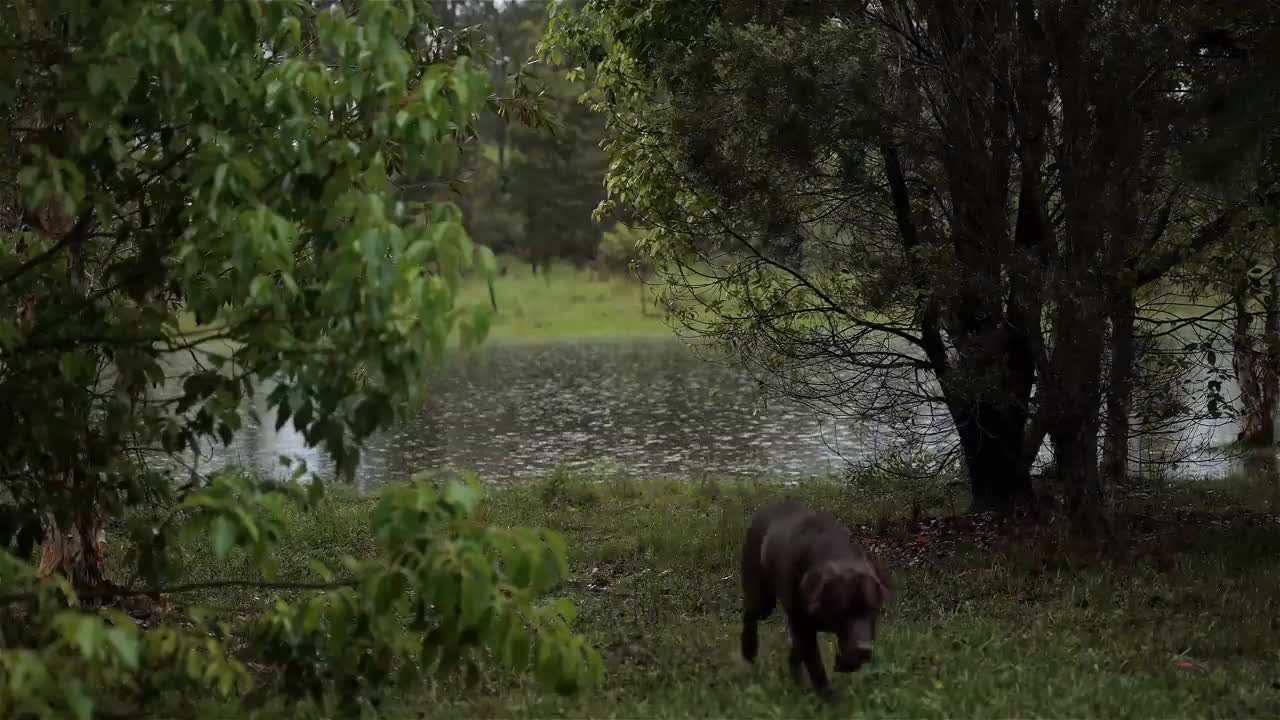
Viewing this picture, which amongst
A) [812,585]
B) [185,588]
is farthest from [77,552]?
[812,585]

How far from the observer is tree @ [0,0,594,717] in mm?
4902

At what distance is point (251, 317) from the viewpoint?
217 inches

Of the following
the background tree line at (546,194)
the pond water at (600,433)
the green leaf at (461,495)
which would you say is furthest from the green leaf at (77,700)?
the background tree line at (546,194)

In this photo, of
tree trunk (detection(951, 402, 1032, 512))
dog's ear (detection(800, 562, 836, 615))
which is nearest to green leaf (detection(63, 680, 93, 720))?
dog's ear (detection(800, 562, 836, 615))

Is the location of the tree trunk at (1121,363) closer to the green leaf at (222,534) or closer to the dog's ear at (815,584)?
the dog's ear at (815,584)

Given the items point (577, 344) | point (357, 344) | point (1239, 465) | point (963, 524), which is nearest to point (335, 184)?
point (357, 344)

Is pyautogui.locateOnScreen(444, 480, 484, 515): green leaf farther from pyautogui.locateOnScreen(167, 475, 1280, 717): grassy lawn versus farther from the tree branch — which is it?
pyautogui.locateOnScreen(167, 475, 1280, 717): grassy lawn

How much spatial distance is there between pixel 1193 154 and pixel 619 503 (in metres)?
9.78

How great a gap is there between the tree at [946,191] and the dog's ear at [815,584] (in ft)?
16.9

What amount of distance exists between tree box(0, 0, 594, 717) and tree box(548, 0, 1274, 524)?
642 centimetres

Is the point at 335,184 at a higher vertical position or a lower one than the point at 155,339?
higher

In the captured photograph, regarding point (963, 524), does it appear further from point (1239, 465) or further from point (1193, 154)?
point (1239, 465)

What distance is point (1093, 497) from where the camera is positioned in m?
11.1

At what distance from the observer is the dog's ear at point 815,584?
619 cm
